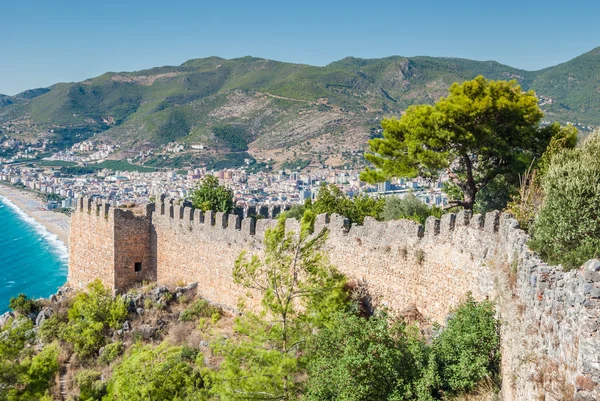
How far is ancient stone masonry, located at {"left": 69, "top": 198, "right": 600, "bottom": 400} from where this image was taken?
5008 millimetres

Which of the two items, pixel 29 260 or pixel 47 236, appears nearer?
pixel 29 260

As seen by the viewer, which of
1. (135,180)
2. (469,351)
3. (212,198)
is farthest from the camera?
(135,180)

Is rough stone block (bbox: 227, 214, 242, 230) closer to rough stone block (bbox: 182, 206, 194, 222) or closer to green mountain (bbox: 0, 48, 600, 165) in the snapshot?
rough stone block (bbox: 182, 206, 194, 222)

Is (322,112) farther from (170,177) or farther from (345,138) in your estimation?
(170,177)

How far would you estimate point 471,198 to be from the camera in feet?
46.4

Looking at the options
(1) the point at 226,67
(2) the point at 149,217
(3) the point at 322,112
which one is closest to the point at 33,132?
(1) the point at 226,67

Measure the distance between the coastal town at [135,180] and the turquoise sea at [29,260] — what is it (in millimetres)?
5584

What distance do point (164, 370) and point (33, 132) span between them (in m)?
136

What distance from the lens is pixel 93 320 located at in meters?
17.9


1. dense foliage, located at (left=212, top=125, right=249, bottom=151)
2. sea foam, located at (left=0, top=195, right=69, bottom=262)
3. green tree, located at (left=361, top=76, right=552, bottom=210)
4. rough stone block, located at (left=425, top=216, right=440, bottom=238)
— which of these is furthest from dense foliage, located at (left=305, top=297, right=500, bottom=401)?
dense foliage, located at (left=212, top=125, right=249, bottom=151)

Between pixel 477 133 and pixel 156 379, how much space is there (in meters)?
9.79

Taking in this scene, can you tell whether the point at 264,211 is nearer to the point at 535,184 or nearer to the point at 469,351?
the point at 535,184

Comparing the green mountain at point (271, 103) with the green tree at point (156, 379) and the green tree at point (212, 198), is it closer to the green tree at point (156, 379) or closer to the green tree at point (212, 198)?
the green tree at point (212, 198)

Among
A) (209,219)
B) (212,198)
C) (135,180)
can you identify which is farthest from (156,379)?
(135,180)
